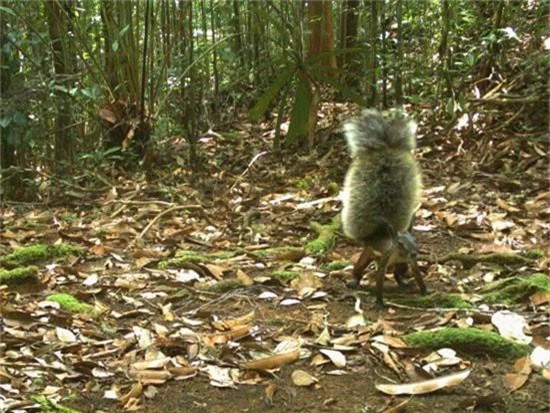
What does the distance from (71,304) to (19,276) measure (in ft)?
1.79

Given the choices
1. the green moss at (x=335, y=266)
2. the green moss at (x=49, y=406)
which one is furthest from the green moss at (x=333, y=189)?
the green moss at (x=49, y=406)

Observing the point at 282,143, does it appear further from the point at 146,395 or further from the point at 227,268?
the point at 146,395

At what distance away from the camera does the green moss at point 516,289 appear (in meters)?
4.20

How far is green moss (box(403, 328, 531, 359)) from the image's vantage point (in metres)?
3.50

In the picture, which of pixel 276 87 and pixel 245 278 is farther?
pixel 276 87

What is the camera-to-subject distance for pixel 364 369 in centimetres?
343

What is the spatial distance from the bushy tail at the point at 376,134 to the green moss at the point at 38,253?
200 cm

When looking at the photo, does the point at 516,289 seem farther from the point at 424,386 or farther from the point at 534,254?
the point at 424,386

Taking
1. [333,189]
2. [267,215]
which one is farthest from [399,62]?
[267,215]

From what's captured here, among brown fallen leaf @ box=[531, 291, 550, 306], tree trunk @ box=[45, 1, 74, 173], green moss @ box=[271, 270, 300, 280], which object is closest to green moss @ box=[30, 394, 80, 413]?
green moss @ box=[271, 270, 300, 280]

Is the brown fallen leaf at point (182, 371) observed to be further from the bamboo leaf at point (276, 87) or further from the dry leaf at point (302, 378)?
the bamboo leaf at point (276, 87)

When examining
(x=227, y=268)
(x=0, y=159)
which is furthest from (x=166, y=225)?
(x=0, y=159)

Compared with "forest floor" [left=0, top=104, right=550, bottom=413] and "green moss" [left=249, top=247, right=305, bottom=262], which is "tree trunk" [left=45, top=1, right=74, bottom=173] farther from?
"green moss" [left=249, top=247, right=305, bottom=262]

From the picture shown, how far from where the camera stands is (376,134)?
4750mm
